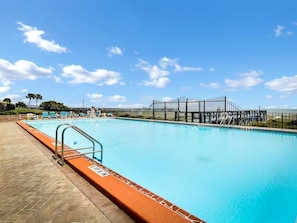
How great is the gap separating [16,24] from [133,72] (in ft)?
40.8

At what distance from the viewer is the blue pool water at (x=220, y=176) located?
272 cm

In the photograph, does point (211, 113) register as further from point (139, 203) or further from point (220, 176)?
point (139, 203)

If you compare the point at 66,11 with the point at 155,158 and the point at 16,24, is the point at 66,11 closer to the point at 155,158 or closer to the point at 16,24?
the point at 16,24

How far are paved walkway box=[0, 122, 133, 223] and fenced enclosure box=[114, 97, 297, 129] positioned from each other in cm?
1100

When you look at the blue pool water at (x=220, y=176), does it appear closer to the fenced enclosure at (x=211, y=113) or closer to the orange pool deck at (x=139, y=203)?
the orange pool deck at (x=139, y=203)

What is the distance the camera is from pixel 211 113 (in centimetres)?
1427

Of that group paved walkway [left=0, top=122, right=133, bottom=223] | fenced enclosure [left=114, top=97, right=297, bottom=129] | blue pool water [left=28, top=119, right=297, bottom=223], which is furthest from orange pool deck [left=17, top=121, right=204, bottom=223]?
fenced enclosure [left=114, top=97, right=297, bottom=129]

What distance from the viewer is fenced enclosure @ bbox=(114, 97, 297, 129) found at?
11438 millimetres

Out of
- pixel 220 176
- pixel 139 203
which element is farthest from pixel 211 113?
pixel 139 203

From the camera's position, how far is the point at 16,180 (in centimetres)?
287

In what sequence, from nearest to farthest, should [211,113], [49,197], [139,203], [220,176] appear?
[139,203]
[49,197]
[220,176]
[211,113]

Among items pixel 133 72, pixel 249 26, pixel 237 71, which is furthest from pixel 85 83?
pixel 249 26

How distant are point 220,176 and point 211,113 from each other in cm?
1091

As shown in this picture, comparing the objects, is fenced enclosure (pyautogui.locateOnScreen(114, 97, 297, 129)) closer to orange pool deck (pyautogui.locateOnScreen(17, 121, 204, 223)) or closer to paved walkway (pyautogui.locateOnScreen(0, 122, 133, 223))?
orange pool deck (pyautogui.locateOnScreen(17, 121, 204, 223))
